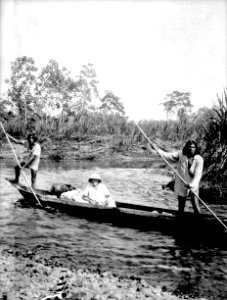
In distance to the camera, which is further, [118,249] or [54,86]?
[54,86]

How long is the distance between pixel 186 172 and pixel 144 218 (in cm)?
118

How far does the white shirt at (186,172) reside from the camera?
5.52m

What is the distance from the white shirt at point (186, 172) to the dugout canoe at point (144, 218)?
45 centimetres

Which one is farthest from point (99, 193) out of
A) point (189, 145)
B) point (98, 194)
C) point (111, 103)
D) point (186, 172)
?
point (111, 103)

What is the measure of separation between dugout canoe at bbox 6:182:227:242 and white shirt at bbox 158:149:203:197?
45cm

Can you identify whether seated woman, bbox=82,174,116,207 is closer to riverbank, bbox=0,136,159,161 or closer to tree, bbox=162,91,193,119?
riverbank, bbox=0,136,159,161

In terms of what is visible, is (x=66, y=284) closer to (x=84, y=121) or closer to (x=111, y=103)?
(x=84, y=121)

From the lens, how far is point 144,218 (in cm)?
619

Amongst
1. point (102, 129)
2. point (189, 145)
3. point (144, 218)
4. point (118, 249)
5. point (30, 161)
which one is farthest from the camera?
point (102, 129)

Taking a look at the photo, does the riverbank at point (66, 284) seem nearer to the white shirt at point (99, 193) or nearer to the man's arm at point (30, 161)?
the white shirt at point (99, 193)

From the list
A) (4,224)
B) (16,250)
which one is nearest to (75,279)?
(16,250)

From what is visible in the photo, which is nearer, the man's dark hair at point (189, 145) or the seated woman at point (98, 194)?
the man's dark hair at point (189, 145)

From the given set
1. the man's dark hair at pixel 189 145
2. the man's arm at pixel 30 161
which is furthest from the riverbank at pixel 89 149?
the man's dark hair at pixel 189 145

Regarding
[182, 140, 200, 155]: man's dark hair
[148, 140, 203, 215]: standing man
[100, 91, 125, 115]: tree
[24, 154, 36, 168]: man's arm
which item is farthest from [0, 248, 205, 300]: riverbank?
[100, 91, 125, 115]: tree
